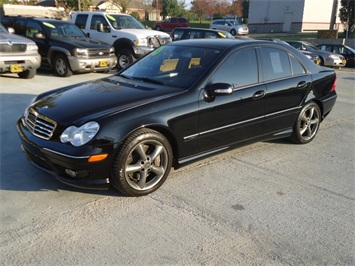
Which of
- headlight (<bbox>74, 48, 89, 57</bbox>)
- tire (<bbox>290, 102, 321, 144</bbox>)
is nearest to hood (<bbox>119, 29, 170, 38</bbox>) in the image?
headlight (<bbox>74, 48, 89, 57</bbox>)

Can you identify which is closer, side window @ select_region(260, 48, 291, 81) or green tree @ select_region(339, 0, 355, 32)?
side window @ select_region(260, 48, 291, 81)

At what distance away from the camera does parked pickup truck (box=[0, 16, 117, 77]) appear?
10031 millimetres

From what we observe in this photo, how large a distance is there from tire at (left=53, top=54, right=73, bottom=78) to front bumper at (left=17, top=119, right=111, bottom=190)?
724cm

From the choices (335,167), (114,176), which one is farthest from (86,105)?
(335,167)

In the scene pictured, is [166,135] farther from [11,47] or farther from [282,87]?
[11,47]

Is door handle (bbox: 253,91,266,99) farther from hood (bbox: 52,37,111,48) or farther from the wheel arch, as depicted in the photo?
hood (bbox: 52,37,111,48)

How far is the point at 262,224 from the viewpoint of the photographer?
10.3ft

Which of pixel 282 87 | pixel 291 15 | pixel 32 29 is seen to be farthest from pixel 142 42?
pixel 291 15

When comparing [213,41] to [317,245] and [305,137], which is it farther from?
[317,245]

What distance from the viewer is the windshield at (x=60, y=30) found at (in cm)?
1075

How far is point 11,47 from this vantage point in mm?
8797

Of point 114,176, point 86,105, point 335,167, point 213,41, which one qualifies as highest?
point 213,41

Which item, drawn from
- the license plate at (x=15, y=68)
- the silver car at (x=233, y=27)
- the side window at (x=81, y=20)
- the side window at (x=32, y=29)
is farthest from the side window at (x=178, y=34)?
the silver car at (x=233, y=27)

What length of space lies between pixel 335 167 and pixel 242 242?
2.24 metres
